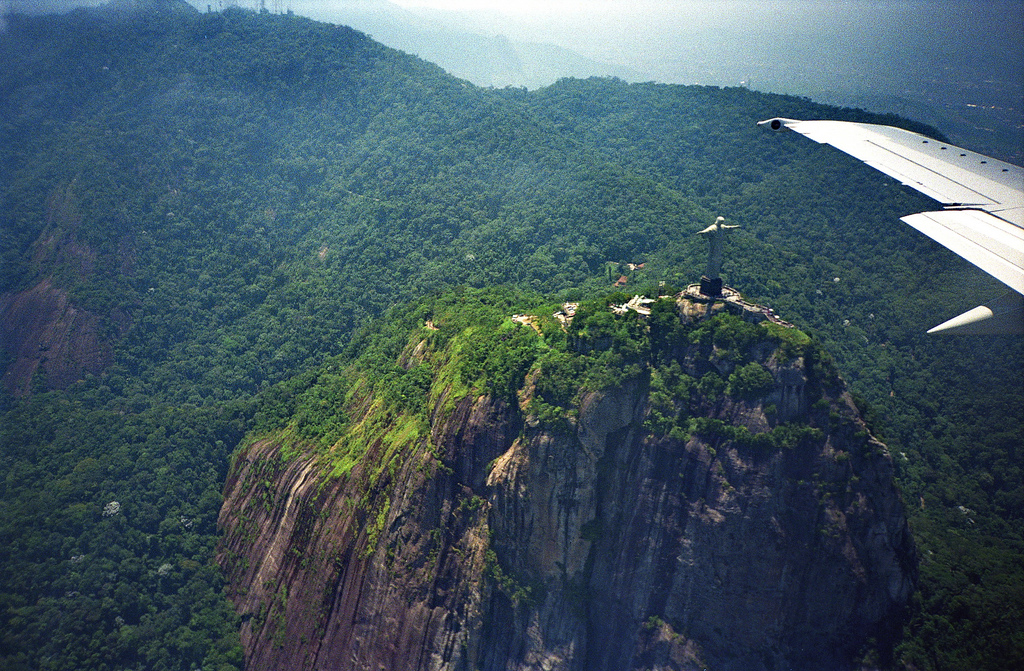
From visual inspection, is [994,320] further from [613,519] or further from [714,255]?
[613,519]

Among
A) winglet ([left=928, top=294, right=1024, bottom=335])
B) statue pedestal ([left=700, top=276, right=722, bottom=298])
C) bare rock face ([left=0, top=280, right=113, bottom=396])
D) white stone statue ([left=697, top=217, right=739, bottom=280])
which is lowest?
bare rock face ([left=0, top=280, right=113, bottom=396])

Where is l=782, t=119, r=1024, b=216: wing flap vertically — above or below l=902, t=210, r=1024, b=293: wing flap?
above

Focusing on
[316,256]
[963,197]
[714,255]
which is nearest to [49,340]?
[316,256]

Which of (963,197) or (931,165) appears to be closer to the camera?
(963,197)

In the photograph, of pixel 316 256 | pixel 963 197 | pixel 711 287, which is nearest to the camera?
pixel 963 197

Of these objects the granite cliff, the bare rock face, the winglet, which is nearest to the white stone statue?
the granite cliff

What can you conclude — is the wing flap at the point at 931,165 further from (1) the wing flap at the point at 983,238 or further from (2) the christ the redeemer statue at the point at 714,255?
(2) the christ the redeemer statue at the point at 714,255

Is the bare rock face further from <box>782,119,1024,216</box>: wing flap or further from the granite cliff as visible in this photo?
<box>782,119,1024,216</box>: wing flap
